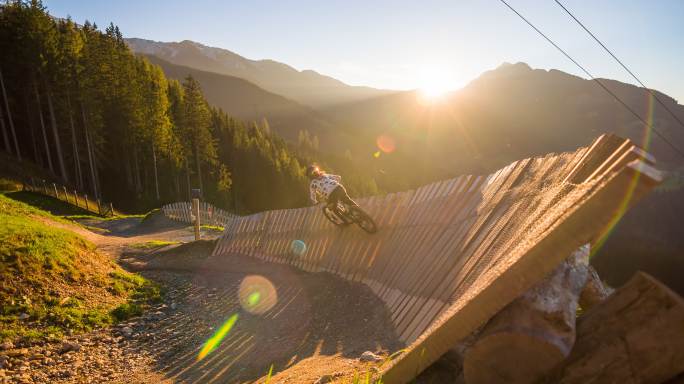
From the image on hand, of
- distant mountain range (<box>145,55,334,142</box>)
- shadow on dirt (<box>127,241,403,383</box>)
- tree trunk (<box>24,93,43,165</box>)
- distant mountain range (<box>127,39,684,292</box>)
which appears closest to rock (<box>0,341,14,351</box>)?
shadow on dirt (<box>127,241,403,383</box>)

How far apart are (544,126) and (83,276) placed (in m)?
163

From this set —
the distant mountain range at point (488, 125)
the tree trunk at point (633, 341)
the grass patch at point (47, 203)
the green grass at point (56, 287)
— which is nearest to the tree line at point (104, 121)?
the grass patch at point (47, 203)

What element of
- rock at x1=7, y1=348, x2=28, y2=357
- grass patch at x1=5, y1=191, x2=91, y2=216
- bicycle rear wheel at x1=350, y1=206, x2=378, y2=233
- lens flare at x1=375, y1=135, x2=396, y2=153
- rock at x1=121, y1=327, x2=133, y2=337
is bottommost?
lens flare at x1=375, y1=135, x2=396, y2=153

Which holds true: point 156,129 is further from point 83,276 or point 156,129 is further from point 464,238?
point 464,238

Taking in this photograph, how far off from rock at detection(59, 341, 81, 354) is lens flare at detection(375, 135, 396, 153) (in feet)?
403

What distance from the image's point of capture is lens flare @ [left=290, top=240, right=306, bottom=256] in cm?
973

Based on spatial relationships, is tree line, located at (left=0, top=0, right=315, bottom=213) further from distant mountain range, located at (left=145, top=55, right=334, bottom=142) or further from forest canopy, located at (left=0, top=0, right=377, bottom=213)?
distant mountain range, located at (left=145, top=55, right=334, bottom=142)

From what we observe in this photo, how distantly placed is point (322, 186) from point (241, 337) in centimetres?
369

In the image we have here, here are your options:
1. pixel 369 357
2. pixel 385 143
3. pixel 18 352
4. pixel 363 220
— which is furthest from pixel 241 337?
pixel 385 143

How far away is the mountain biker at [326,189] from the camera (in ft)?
28.3

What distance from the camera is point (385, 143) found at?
136 meters

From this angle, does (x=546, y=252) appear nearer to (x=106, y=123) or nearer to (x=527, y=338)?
(x=527, y=338)

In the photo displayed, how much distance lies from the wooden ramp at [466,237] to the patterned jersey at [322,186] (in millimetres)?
838

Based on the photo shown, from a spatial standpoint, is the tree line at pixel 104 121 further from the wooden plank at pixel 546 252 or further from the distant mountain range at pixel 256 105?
the distant mountain range at pixel 256 105
